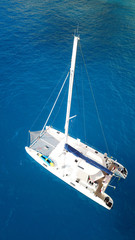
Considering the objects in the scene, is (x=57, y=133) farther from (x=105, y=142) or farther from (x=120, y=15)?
(x=120, y=15)

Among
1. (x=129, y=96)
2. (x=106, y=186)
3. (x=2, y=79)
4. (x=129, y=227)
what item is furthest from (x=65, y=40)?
(x=129, y=227)

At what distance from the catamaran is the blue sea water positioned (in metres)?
2.51

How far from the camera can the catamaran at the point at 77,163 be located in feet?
129

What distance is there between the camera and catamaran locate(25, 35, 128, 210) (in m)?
39.2

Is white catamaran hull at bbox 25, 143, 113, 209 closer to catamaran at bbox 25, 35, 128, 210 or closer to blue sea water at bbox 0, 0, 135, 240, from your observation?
catamaran at bbox 25, 35, 128, 210

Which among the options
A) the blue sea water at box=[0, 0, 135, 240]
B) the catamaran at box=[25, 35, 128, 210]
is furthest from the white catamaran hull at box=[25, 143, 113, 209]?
the blue sea water at box=[0, 0, 135, 240]

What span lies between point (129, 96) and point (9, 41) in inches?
2239

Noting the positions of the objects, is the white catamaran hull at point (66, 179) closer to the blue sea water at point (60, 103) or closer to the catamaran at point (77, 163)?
the catamaran at point (77, 163)

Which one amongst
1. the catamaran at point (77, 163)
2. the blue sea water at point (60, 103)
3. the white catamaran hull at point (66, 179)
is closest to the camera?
the blue sea water at point (60, 103)

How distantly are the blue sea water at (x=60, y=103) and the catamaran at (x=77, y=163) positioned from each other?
8.23 ft

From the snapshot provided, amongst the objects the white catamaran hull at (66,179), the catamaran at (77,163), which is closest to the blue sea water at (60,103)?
the white catamaran hull at (66,179)

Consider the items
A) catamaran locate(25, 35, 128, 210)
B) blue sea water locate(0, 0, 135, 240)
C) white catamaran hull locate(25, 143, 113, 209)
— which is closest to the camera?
blue sea water locate(0, 0, 135, 240)

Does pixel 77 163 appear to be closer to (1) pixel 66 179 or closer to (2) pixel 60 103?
(1) pixel 66 179

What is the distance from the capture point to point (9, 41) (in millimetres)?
79750
